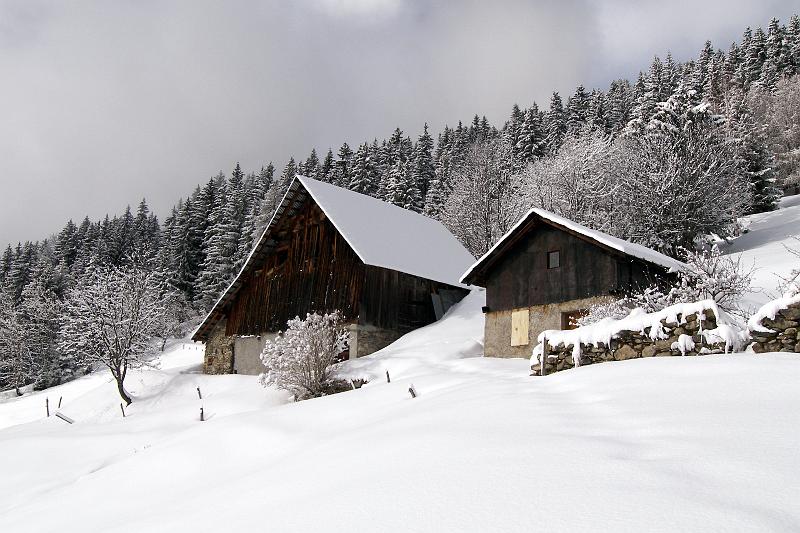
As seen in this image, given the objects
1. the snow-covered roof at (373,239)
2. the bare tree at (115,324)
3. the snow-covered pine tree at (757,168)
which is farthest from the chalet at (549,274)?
the snow-covered pine tree at (757,168)

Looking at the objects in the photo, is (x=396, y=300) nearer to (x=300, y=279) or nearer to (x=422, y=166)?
(x=300, y=279)

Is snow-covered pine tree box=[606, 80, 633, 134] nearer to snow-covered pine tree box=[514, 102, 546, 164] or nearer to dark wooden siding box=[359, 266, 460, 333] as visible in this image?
snow-covered pine tree box=[514, 102, 546, 164]

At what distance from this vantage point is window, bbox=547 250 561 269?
20.7 metres

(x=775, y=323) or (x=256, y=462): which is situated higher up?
(x=775, y=323)

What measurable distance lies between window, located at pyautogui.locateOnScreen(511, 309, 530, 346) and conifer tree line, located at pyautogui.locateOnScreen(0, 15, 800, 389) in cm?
1446

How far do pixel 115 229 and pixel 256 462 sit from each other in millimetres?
81759

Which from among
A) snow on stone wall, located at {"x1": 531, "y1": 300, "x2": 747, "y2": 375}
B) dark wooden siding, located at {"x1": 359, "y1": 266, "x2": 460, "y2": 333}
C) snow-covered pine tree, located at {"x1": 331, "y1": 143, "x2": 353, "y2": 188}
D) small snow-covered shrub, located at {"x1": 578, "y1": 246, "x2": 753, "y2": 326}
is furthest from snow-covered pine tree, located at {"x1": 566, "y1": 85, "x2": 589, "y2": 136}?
snow on stone wall, located at {"x1": 531, "y1": 300, "x2": 747, "y2": 375}

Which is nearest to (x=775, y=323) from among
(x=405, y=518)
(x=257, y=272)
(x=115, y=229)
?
(x=405, y=518)

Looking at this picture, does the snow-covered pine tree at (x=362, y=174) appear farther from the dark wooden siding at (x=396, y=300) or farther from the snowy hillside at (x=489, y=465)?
the snowy hillside at (x=489, y=465)

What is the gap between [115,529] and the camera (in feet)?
20.4

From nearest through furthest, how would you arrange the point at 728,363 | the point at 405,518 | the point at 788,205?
1. the point at 405,518
2. the point at 728,363
3. the point at 788,205

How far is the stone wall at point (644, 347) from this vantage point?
10.6 meters

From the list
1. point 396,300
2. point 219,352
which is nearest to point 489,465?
point 396,300

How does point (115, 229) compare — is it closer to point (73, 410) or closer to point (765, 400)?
point (73, 410)
